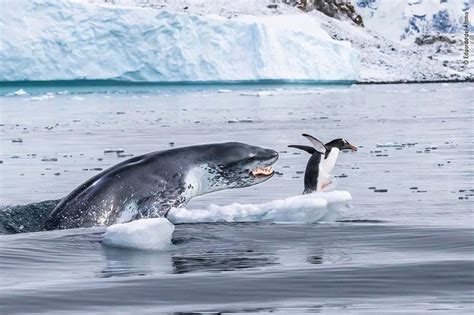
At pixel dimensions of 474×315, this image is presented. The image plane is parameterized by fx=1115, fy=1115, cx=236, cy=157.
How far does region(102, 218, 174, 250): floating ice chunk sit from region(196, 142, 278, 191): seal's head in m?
1.89

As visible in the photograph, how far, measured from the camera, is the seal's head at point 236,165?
7.57m

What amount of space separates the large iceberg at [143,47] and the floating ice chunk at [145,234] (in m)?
40.0

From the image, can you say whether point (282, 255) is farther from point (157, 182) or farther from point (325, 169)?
point (325, 169)

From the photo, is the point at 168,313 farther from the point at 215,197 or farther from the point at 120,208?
the point at 215,197

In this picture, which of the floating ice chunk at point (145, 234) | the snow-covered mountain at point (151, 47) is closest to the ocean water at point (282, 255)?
the floating ice chunk at point (145, 234)

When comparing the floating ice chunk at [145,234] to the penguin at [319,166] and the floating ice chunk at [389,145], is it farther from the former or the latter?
the floating ice chunk at [389,145]

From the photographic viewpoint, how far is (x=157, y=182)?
23.7 ft

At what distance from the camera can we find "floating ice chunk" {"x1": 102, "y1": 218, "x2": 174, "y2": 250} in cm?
553

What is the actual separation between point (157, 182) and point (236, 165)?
2.16 ft

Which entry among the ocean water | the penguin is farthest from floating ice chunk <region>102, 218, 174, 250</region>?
the penguin

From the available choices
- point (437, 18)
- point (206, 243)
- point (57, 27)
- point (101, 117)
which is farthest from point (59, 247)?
point (437, 18)

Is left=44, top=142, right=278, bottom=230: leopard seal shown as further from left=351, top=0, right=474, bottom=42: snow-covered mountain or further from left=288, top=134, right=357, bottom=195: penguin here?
left=351, top=0, right=474, bottom=42: snow-covered mountain

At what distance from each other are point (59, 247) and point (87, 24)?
4074 centimetres

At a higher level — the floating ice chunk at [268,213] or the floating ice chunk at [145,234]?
the floating ice chunk at [145,234]
